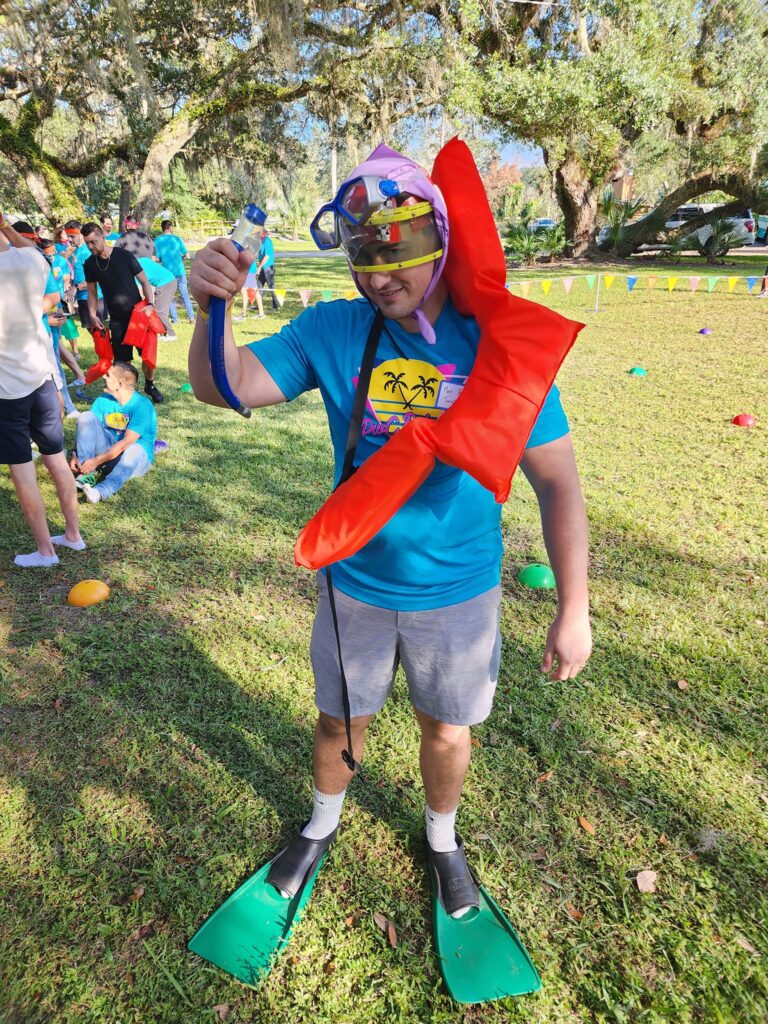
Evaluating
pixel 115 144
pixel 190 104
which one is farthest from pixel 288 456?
pixel 115 144

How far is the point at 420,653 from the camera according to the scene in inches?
→ 71.6

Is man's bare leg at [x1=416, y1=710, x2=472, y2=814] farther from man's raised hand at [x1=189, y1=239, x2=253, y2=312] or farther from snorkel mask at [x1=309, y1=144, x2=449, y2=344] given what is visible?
man's raised hand at [x1=189, y1=239, x2=253, y2=312]

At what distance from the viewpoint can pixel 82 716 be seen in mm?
3031

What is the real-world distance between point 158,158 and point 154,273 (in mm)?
10590

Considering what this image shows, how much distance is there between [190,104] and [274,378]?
793 inches

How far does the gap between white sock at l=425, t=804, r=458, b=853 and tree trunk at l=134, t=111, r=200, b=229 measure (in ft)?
61.5

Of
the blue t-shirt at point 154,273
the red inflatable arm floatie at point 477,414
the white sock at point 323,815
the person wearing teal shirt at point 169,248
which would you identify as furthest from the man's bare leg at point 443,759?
the person wearing teal shirt at point 169,248

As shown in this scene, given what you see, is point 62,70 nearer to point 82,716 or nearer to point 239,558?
point 239,558

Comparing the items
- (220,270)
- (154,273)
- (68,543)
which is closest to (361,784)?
(220,270)

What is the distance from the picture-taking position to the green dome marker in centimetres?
394

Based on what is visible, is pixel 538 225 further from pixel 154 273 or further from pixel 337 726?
pixel 337 726

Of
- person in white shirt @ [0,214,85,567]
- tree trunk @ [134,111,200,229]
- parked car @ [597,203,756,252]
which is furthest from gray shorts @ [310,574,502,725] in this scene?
parked car @ [597,203,756,252]

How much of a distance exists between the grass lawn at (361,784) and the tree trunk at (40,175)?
1702 cm

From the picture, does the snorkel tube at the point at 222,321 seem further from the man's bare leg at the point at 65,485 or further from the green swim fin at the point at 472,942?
the man's bare leg at the point at 65,485
